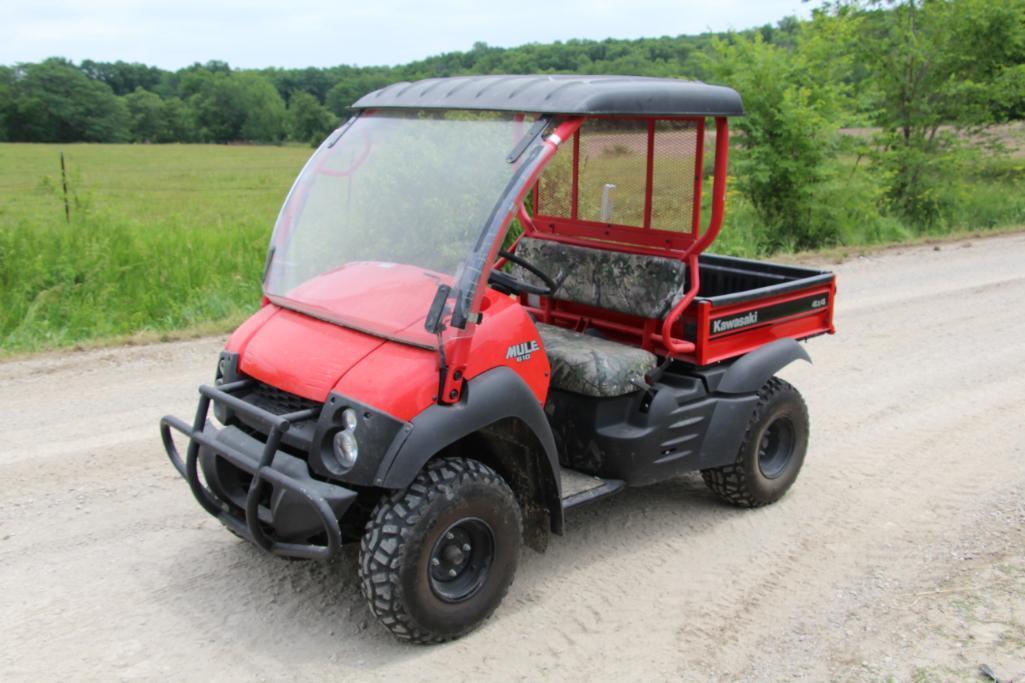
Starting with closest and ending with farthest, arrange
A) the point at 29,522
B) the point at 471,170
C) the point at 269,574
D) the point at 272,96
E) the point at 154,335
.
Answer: the point at 471,170
the point at 269,574
the point at 29,522
the point at 154,335
the point at 272,96

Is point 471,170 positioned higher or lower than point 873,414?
higher

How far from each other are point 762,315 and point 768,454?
0.77 metres

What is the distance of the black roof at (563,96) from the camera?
3.79 meters

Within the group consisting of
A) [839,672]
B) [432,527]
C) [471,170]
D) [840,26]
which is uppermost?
[840,26]

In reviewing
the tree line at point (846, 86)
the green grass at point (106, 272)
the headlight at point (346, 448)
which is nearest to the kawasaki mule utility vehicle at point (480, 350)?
the headlight at point (346, 448)

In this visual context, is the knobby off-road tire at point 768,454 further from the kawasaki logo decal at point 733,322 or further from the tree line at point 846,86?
the tree line at point 846,86

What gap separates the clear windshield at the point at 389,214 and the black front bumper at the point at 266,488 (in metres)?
0.50

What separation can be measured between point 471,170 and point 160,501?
241 cm

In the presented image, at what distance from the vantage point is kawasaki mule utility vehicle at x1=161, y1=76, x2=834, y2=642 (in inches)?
139

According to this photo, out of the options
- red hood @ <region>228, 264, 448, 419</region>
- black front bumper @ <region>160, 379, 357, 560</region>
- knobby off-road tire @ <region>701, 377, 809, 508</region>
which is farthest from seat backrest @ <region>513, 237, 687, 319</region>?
black front bumper @ <region>160, 379, 357, 560</region>

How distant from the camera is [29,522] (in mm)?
4645

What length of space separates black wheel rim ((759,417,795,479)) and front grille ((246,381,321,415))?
8.12ft

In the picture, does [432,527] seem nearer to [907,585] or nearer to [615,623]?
[615,623]

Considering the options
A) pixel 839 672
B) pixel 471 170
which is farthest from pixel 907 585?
pixel 471 170
